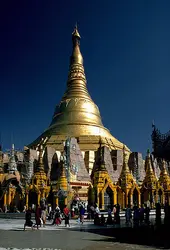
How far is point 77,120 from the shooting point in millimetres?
54469

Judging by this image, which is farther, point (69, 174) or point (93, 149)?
point (93, 149)

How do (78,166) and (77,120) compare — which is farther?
(77,120)

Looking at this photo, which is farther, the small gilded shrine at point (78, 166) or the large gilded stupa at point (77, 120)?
the large gilded stupa at point (77, 120)

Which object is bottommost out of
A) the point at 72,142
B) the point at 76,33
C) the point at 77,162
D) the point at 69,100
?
the point at 77,162

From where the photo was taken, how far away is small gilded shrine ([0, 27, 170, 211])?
29.7 metres

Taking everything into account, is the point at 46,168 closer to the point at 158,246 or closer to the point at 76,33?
the point at 158,246

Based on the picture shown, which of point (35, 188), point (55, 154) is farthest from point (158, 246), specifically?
point (55, 154)

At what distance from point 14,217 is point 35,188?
492 centimetres

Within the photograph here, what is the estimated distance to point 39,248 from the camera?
978 centimetres

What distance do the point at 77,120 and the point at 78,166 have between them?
14748 mm

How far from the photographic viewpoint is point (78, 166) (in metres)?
41.1

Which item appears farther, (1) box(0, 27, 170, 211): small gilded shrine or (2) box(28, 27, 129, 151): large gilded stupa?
(2) box(28, 27, 129, 151): large gilded stupa

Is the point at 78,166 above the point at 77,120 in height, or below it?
below

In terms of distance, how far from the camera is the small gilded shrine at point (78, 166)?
2970 cm
